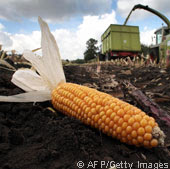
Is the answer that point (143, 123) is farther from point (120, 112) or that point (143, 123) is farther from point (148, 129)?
point (120, 112)

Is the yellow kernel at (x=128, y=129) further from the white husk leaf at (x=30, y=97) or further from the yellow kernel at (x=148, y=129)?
the white husk leaf at (x=30, y=97)

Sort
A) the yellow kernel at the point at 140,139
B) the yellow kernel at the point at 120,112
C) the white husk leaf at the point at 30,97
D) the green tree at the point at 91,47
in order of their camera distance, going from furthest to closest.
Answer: the green tree at the point at 91,47
the white husk leaf at the point at 30,97
the yellow kernel at the point at 120,112
the yellow kernel at the point at 140,139

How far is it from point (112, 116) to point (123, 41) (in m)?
17.8

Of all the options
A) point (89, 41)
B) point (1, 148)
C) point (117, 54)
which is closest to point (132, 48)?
point (117, 54)

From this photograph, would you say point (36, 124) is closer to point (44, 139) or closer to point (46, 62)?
point (44, 139)

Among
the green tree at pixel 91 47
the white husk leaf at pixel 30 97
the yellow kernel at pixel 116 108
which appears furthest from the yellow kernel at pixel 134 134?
the green tree at pixel 91 47

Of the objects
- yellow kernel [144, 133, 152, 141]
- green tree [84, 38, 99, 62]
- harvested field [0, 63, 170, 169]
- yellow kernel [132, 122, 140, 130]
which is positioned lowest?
harvested field [0, 63, 170, 169]

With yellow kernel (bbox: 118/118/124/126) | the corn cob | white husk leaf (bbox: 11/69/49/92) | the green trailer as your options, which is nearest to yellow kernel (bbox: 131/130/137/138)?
the corn cob

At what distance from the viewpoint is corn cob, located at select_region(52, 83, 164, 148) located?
1163 mm

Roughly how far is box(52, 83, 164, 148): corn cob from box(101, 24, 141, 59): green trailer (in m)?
15.8

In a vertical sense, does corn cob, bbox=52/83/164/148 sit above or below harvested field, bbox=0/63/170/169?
above

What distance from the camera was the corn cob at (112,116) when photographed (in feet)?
3.82

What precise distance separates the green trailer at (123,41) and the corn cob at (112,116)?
15.8 metres

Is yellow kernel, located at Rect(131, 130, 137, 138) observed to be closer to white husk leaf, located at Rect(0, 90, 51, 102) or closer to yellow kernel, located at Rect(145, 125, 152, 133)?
yellow kernel, located at Rect(145, 125, 152, 133)
